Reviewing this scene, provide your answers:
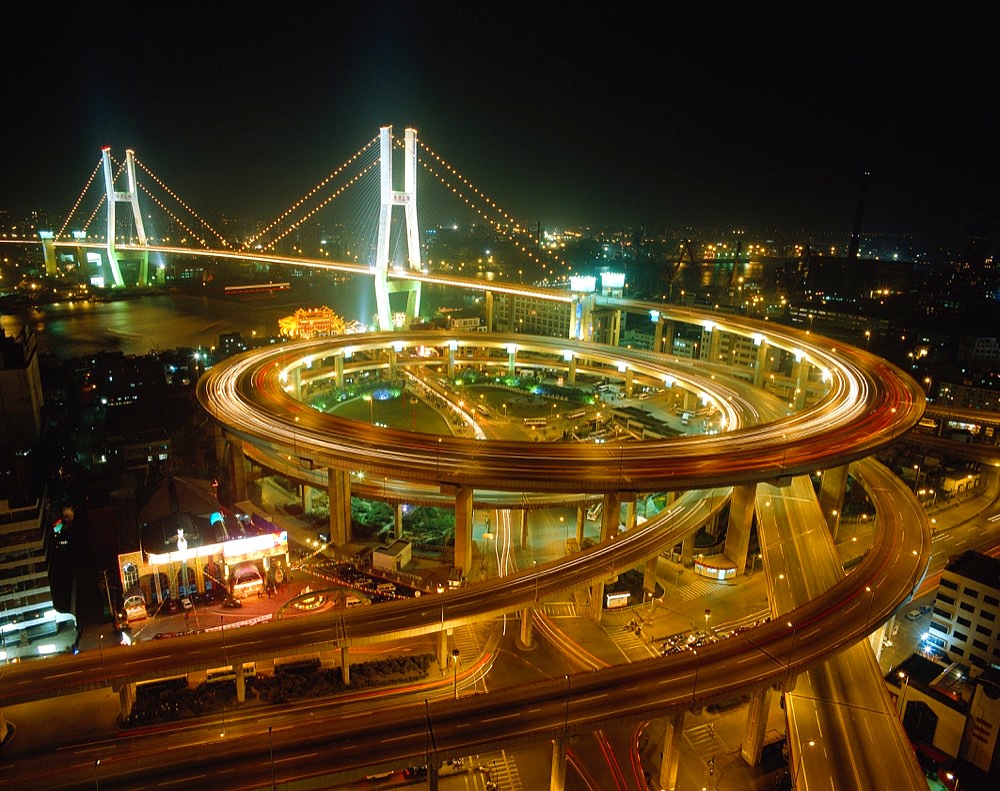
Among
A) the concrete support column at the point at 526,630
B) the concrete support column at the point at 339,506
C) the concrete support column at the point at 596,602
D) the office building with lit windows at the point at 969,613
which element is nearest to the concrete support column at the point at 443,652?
the concrete support column at the point at 526,630

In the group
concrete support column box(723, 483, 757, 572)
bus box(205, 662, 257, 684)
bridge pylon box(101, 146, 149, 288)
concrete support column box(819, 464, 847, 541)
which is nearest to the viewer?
bus box(205, 662, 257, 684)

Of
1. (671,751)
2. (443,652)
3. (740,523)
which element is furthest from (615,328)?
(671,751)

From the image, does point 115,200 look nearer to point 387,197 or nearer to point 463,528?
point 387,197

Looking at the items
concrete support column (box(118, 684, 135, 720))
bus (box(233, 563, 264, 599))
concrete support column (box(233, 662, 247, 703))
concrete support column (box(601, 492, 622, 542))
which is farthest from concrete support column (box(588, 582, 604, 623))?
concrete support column (box(118, 684, 135, 720))

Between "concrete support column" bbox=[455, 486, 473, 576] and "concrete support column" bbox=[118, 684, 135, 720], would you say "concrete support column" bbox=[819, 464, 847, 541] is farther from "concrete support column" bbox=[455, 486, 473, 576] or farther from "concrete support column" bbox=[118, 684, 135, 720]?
"concrete support column" bbox=[118, 684, 135, 720]

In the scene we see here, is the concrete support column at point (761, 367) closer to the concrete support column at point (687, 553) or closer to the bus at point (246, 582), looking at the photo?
the concrete support column at point (687, 553)

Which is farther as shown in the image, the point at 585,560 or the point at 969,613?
the point at 585,560
